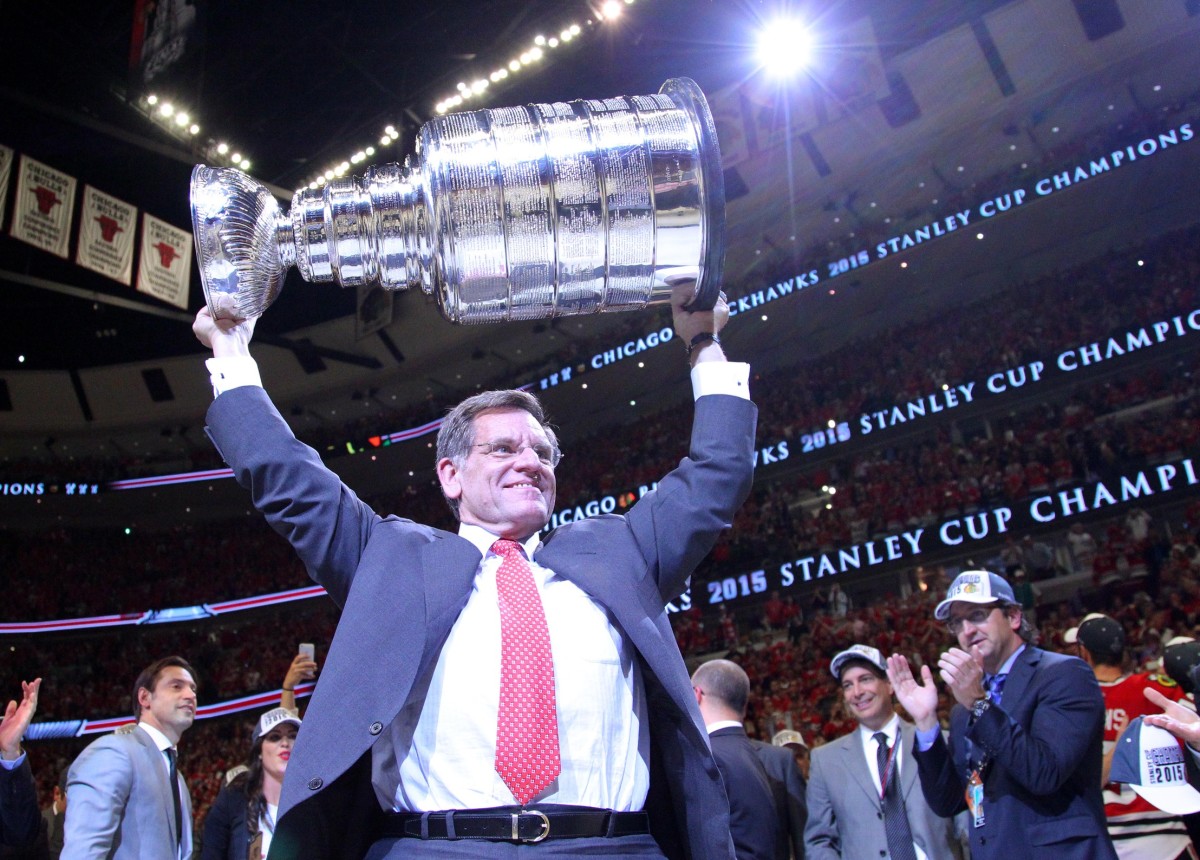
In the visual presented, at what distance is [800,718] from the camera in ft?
32.0

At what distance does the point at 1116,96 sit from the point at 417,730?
1657cm

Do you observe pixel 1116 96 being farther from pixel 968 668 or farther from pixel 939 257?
pixel 968 668

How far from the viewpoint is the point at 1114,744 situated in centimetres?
342

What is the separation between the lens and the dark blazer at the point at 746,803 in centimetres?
315

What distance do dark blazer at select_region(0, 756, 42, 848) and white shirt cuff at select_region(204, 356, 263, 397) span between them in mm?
2011

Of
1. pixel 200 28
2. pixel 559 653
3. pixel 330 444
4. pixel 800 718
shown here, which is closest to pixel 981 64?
pixel 800 718

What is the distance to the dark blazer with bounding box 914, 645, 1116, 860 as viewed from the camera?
2471 mm

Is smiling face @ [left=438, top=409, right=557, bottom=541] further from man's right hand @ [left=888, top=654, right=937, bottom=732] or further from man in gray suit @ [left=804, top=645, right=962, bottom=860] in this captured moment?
man in gray suit @ [left=804, top=645, right=962, bottom=860]

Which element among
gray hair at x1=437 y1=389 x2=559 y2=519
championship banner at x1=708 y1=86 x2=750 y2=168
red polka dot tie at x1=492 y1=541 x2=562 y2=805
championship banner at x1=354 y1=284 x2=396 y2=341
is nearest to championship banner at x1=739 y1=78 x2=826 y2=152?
championship banner at x1=708 y1=86 x2=750 y2=168

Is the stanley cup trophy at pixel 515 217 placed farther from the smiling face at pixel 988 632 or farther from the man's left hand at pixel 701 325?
the smiling face at pixel 988 632

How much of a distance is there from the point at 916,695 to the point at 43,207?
9340 mm

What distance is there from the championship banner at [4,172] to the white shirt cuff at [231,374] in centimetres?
900

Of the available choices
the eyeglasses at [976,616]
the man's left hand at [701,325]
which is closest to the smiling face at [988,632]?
the eyeglasses at [976,616]

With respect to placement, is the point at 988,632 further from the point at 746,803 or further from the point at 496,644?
the point at 496,644
